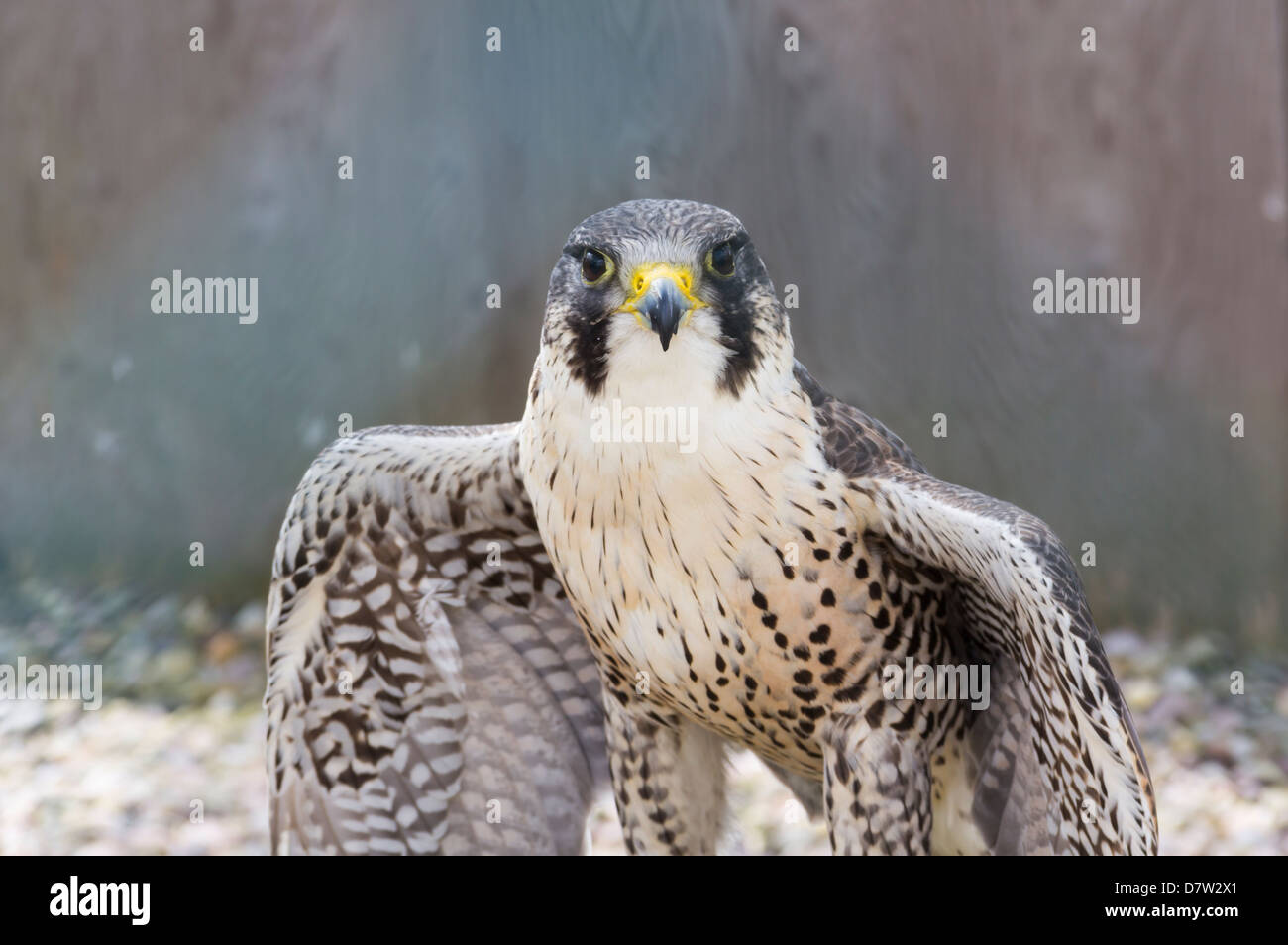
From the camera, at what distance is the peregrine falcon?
1608 millimetres

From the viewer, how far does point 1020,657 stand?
1794 millimetres

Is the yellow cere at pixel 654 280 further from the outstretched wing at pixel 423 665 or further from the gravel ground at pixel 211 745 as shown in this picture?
the gravel ground at pixel 211 745

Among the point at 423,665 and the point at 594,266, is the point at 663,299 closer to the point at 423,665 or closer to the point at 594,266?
the point at 594,266

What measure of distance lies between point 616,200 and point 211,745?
5.95ft

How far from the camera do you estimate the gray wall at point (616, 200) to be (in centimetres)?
284

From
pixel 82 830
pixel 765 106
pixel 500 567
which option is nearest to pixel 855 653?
pixel 500 567

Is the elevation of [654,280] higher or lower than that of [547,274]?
lower

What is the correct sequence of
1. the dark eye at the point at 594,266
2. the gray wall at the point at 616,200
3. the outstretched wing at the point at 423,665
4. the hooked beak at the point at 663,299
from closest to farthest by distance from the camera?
the hooked beak at the point at 663,299 → the dark eye at the point at 594,266 → the outstretched wing at the point at 423,665 → the gray wall at the point at 616,200

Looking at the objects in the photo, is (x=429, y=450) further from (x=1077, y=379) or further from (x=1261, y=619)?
(x=1261, y=619)

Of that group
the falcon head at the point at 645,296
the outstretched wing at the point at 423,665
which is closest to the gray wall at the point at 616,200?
the outstretched wing at the point at 423,665

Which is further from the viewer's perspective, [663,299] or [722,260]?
[722,260]

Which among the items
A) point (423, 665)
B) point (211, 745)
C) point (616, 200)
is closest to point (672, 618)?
point (423, 665)

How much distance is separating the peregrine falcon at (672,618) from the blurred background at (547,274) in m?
0.95

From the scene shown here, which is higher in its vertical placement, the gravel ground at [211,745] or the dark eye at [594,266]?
the dark eye at [594,266]
